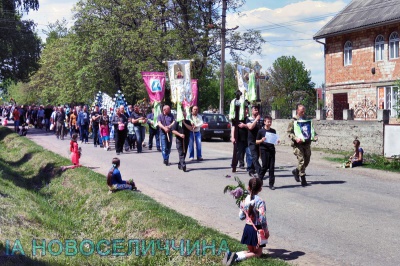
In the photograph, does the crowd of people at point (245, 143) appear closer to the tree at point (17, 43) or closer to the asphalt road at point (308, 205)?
the asphalt road at point (308, 205)

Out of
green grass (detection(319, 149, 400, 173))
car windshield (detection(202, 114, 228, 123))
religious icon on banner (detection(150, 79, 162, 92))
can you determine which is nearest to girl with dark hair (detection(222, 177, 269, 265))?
green grass (detection(319, 149, 400, 173))

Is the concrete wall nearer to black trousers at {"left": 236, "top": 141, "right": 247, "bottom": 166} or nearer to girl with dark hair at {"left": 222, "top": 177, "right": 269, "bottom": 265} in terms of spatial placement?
black trousers at {"left": 236, "top": 141, "right": 247, "bottom": 166}

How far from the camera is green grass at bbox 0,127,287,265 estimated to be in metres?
7.61

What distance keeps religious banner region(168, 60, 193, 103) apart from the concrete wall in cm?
681

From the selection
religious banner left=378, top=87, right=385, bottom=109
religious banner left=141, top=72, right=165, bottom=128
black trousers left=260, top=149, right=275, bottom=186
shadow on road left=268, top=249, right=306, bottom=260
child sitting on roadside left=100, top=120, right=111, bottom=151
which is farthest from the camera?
religious banner left=378, top=87, right=385, bottom=109

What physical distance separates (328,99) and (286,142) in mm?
11594

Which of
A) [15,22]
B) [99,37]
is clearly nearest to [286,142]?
[15,22]

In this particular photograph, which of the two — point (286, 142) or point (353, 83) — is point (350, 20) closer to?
point (353, 83)

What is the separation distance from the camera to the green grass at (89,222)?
7605 millimetres

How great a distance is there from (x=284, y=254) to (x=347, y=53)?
28790 mm

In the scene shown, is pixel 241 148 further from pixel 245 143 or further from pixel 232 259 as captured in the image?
pixel 232 259

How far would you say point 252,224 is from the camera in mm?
6727

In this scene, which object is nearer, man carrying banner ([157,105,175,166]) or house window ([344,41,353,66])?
man carrying banner ([157,105,175,166])

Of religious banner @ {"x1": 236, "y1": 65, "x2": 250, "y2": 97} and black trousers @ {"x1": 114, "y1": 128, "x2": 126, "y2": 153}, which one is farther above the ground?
religious banner @ {"x1": 236, "y1": 65, "x2": 250, "y2": 97}
